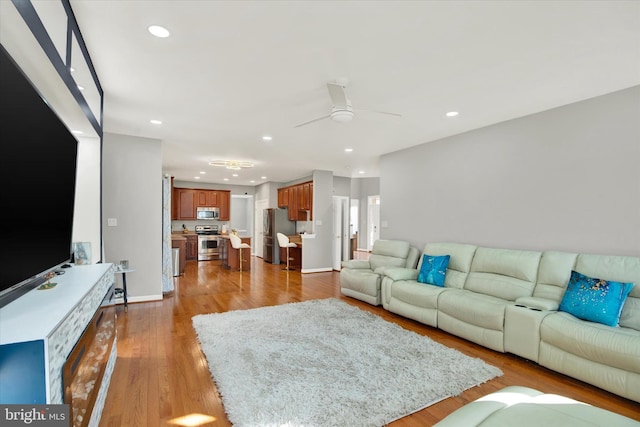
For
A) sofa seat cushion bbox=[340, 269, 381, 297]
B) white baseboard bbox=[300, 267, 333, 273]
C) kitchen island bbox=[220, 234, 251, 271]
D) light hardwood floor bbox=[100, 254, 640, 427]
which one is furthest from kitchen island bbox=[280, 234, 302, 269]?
sofa seat cushion bbox=[340, 269, 381, 297]

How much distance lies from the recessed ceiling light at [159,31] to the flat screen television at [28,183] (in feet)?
2.82

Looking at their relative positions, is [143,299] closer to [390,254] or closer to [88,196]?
[88,196]

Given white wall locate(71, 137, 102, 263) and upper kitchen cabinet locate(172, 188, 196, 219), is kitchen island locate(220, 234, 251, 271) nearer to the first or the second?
upper kitchen cabinet locate(172, 188, 196, 219)

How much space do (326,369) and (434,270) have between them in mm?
2156

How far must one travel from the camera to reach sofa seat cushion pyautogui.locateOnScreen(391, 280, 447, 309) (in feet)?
12.1

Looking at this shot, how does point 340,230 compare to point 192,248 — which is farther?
point 192,248

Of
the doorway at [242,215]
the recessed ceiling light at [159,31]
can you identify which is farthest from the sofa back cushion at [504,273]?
the doorway at [242,215]

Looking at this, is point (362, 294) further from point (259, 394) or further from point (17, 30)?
point (17, 30)

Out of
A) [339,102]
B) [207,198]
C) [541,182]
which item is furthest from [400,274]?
[207,198]

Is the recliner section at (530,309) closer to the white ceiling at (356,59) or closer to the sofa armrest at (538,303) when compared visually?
the sofa armrest at (538,303)

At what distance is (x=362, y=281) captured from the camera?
4.77m

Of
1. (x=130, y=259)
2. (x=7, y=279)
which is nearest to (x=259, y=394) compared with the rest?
(x=7, y=279)

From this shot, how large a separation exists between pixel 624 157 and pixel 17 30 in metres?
4.59

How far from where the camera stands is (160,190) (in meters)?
4.75
